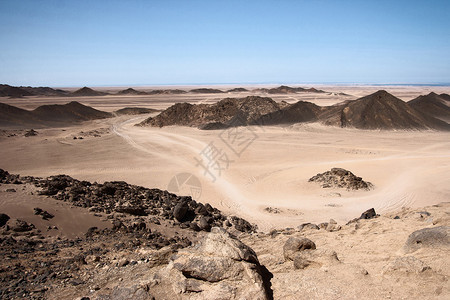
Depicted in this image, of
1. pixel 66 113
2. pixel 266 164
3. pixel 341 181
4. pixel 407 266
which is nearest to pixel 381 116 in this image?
pixel 266 164

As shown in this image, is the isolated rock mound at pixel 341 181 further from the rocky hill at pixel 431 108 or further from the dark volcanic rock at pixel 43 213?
the rocky hill at pixel 431 108

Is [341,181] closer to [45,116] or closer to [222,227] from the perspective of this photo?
[222,227]

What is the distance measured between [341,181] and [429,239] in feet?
33.7

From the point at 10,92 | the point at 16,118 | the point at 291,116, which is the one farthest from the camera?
the point at 10,92

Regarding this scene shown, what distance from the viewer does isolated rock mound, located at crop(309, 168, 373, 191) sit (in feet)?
46.9

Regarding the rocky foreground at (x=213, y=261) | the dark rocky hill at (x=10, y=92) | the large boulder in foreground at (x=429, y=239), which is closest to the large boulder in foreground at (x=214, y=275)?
the rocky foreground at (x=213, y=261)

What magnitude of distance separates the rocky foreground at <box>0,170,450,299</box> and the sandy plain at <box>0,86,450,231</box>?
15.2 feet

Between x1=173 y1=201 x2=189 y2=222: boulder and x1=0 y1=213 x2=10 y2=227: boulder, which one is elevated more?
x1=0 y1=213 x2=10 y2=227: boulder

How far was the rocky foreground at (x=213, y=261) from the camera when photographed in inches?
151

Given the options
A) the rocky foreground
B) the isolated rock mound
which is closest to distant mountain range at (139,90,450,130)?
the isolated rock mound

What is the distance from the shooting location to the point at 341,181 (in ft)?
47.5

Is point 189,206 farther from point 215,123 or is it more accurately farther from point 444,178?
point 215,123

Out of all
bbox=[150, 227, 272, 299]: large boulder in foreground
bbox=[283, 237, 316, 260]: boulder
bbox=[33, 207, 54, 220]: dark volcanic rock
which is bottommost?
bbox=[33, 207, 54, 220]: dark volcanic rock

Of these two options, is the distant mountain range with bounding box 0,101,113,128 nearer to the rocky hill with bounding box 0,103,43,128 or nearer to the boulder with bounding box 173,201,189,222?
the rocky hill with bounding box 0,103,43,128
